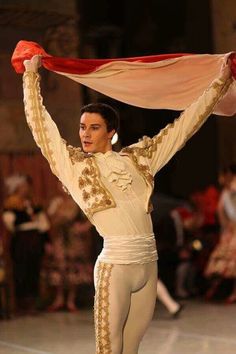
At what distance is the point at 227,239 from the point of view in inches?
363

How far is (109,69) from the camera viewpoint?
4.07 meters

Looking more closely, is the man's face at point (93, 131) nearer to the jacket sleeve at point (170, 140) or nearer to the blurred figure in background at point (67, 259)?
the jacket sleeve at point (170, 140)

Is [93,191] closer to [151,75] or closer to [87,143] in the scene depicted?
[87,143]

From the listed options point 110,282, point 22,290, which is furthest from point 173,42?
point 110,282

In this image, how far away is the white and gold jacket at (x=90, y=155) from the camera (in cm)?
358

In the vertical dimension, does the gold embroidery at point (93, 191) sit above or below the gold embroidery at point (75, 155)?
below

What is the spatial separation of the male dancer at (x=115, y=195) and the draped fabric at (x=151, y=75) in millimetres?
322

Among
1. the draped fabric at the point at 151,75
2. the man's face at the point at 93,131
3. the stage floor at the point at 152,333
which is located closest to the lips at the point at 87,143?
the man's face at the point at 93,131

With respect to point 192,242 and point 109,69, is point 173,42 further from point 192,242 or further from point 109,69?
point 109,69

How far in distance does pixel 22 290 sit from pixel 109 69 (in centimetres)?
565

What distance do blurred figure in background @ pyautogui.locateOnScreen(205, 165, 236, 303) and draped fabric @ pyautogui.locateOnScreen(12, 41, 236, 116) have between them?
4754mm

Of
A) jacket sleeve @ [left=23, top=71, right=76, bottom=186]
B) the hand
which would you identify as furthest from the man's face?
the hand

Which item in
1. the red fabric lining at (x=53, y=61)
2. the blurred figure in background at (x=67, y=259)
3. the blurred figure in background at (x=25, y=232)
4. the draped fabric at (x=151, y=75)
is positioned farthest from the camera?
the blurred figure in background at (x=67, y=259)

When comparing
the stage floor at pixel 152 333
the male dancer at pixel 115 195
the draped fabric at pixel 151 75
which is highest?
the draped fabric at pixel 151 75
